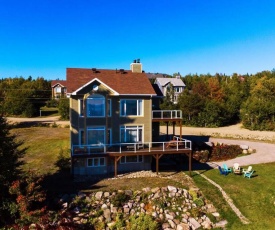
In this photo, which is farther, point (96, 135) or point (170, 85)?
point (170, 85)

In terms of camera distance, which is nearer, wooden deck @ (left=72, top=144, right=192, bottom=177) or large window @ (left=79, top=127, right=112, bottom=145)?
wooden deck @ (left=72, top=144, right=192, bottom=177)

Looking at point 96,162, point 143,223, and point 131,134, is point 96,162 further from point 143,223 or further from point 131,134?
point 143,223

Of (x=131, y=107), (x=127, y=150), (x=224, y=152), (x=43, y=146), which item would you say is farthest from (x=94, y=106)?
(x=224, y=152)

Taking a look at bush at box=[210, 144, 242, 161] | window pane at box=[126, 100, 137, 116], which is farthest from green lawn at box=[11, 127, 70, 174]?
bush at box=[210, 144, 242, 161]

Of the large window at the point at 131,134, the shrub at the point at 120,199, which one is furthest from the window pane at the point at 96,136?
the shrub at the point at 120,199

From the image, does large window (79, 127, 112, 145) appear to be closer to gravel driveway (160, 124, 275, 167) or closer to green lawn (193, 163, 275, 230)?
green lawn (193, 163, 275, 230)

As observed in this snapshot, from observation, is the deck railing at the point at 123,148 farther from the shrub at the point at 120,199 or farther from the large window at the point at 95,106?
the shrub at the point at 120,199

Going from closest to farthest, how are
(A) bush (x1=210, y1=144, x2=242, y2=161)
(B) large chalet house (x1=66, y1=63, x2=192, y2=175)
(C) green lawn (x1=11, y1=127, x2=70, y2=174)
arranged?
(B) large chalet house (x1=66, y1=63, x2=192, y2=175), (C) green lawn (x1=11, y1=127, x2=70, y2=174), (A) bush (x1=210, y1=144, x2=242, y2=161)

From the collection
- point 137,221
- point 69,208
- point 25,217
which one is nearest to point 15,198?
point 25,217
